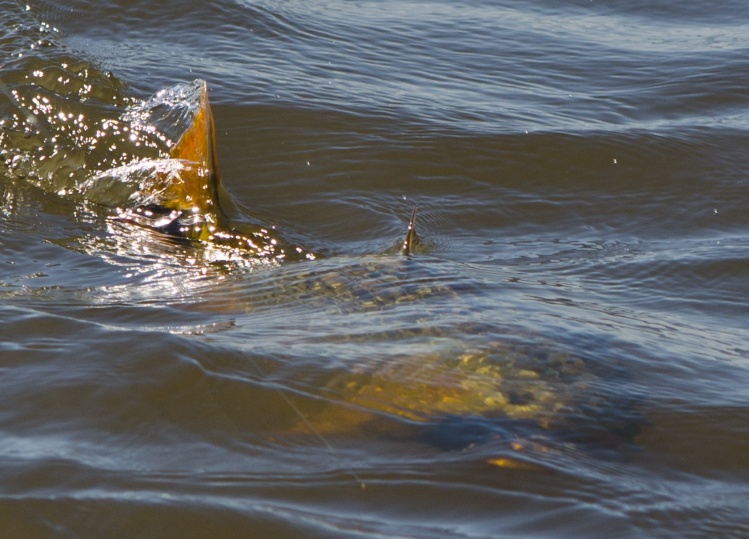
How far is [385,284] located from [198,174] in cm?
125

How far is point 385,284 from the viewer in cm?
361

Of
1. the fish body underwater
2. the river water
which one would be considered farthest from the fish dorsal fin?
the river water

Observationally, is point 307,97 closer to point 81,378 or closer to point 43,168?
point 43,168

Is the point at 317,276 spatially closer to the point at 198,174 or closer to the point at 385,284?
the point at 385,284

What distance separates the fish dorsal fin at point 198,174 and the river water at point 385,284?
0.86 feet

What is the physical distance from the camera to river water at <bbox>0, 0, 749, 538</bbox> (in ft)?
7.75

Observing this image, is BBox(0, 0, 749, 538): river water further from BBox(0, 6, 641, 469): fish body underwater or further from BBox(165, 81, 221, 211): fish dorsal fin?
BBox(165, 81, 221, 211): fish dorsal fin

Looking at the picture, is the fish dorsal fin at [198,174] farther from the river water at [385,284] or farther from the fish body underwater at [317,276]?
the river water at [385,284]

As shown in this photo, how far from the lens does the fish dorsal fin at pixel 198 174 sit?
4.35 meters

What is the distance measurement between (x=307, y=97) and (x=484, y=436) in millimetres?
3720

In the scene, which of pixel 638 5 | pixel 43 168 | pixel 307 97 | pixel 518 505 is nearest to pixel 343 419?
pixel 518 505

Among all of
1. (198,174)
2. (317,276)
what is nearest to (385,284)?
(317,276)

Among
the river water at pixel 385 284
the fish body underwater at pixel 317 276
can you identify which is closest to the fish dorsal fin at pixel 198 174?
the fish body underwater at pixel 317 276

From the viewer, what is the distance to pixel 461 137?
18.2ft
